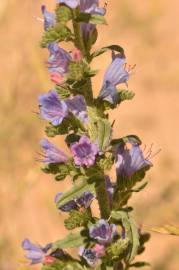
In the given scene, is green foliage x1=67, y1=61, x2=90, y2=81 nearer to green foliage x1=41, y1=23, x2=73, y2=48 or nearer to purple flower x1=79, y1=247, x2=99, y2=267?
green foliage x1=41, y1=23, x2=73, y2=48

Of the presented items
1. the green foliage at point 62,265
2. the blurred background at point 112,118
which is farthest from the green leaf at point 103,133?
the blurred background at point 112,118

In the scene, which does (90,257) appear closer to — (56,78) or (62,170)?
(62,170)

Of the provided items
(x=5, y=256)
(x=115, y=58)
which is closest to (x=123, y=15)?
(x=5, y=256)

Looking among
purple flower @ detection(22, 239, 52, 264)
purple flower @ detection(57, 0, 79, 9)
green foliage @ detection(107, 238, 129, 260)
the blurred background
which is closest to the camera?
purple flower @ detection(57, 0, 79, 9)

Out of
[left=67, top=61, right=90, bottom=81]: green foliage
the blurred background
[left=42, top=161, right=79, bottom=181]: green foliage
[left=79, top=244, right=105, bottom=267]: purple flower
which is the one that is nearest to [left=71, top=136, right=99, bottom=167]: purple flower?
[left=42, top=161, right=79, bottom=181]: green foliage

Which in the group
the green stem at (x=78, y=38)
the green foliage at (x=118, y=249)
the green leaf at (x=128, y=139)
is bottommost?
the green foliage at (x=118, y=249)

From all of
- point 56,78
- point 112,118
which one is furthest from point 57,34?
point 112,118

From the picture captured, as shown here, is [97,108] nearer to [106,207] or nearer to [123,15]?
[106,207]

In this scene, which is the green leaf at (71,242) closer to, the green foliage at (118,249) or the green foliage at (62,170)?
the green foliage at (118,249)
